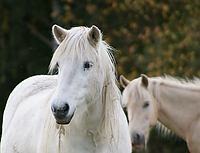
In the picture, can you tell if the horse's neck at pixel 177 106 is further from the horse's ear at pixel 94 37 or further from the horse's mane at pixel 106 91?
the horse's ear at pixel 94 37

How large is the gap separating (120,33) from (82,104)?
7361 millimetres

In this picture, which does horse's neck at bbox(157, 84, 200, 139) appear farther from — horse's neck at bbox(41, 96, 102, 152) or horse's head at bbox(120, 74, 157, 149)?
horse's neck at bbox(41, 96, 102, 152)

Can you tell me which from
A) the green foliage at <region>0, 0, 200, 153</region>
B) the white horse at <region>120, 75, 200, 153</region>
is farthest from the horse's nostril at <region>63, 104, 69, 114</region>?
the green foliage at <region>0, 0, 200, 153</region>

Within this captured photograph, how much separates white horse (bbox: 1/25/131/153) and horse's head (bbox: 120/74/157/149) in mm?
1422

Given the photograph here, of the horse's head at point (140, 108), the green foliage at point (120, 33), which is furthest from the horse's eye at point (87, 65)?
the green foliage at point (120, 33)

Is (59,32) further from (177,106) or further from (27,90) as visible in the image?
(177,106)

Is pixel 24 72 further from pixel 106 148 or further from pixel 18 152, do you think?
pixel 106 148

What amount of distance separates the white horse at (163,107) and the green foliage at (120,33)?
3196mm

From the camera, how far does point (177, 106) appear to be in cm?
418

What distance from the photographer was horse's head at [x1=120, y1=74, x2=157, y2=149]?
13.0 feet

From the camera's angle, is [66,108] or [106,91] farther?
[106,91]

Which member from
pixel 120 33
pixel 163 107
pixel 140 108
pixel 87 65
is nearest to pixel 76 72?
pixel 87 65

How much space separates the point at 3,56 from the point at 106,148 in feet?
32.7

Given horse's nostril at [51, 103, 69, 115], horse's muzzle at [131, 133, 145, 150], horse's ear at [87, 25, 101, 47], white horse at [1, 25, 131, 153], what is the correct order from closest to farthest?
horse's nostril at [51, 103, 69, 115] < white horse at [1, 25, 131, 153] < horse's ear at [87, 25, 101, 47] < horse's muzzle at [131, 133, 145, 150]
